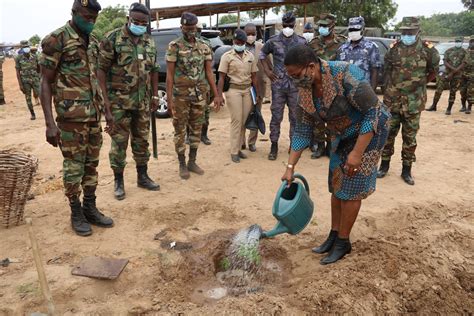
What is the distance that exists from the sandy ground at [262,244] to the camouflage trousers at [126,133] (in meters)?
0.47

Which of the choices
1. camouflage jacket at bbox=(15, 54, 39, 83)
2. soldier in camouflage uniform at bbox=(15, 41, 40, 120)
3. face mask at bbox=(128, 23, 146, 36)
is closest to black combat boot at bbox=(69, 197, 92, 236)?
face mask at bbox=(128, 23, 146, 36)

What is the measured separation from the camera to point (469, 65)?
8.88m

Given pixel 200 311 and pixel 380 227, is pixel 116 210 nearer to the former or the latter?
pixel 200 311

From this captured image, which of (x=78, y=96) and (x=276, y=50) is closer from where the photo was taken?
(x=78, y=96)

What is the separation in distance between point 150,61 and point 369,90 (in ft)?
8.01

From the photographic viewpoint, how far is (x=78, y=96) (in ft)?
10.6

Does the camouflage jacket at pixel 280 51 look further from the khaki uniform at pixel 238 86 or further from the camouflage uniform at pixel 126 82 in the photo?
the camouflage uniform at pixel 126 82

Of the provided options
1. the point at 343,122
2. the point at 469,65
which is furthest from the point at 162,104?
the point at 469,65

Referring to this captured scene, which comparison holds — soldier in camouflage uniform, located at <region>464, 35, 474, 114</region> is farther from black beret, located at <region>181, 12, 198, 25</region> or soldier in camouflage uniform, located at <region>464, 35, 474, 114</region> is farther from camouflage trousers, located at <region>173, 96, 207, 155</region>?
black beret, located at <region>181, 12, 198, 25</region>

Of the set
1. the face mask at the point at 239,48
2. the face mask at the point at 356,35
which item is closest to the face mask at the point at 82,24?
the face mask at the point at 239,48

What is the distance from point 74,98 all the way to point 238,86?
101 inches

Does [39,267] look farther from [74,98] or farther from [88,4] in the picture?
[88,4]

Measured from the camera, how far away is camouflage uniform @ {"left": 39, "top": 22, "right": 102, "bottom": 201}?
3.07 m

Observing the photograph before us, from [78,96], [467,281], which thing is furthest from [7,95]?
[467,281]
